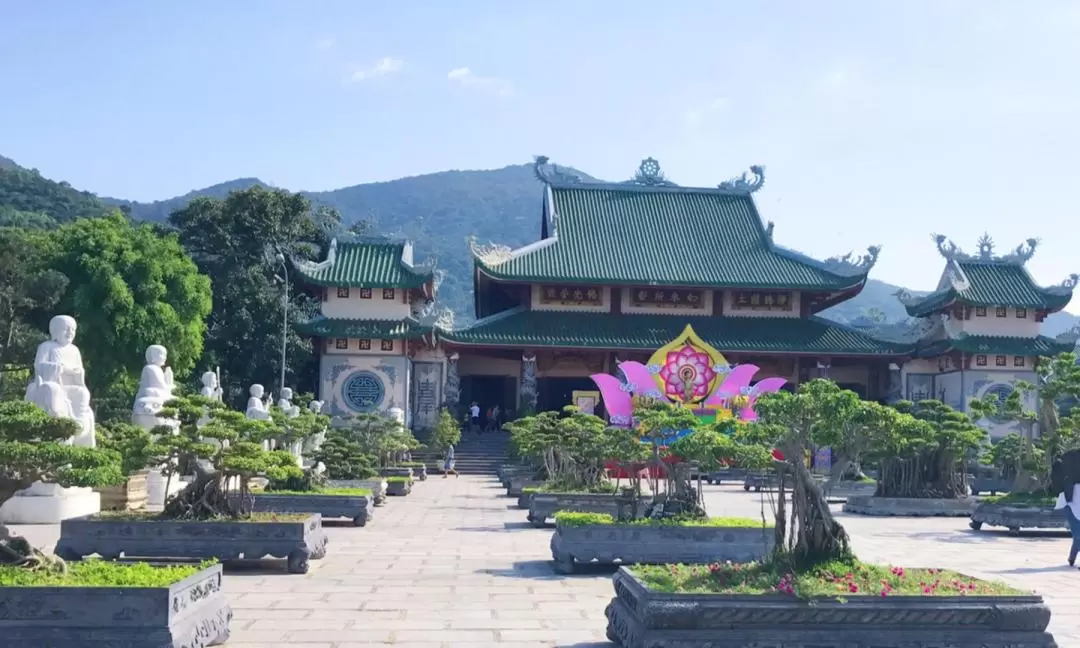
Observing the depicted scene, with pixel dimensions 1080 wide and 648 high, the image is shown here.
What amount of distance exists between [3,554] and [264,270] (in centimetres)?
3920

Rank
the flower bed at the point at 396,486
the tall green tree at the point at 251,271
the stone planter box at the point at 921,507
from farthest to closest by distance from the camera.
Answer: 1. the tall green tree at the point at 251,271
2. the flower bed at the point at 396,486
3. the stone planter box at the point at 921,507

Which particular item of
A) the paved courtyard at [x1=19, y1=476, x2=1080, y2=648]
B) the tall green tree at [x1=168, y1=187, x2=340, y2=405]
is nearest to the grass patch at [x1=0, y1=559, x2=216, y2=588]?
the paved courtyard at [x1=19, y1=476, x2=1080, y2=648]

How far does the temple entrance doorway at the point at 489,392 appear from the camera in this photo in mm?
43594

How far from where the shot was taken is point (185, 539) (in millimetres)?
11273

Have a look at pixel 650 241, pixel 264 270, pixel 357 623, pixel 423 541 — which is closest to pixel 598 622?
pixel 357 623

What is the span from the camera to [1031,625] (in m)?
7.32

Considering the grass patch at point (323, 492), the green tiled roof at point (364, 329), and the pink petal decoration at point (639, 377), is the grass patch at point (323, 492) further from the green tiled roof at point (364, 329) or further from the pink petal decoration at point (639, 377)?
the green tiled roof at point (364, 329)

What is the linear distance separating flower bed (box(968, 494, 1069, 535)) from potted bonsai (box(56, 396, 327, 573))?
1293 cm

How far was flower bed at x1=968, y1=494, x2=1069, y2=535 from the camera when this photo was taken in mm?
18578

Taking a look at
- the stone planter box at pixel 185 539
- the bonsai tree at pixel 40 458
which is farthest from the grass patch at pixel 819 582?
the stone planter box at pixel 185 539

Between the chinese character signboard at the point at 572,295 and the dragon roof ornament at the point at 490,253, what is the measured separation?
1.95 m

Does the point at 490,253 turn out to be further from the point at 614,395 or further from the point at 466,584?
the point at 466,584

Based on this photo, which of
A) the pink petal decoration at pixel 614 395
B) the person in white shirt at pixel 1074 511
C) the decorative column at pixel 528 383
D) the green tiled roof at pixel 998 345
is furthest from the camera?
the decorative column at pixel 528 383

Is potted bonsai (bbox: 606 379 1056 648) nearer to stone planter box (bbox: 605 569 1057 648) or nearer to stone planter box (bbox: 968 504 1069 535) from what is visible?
stone planter box (bbox: 605 569 1057 648)
